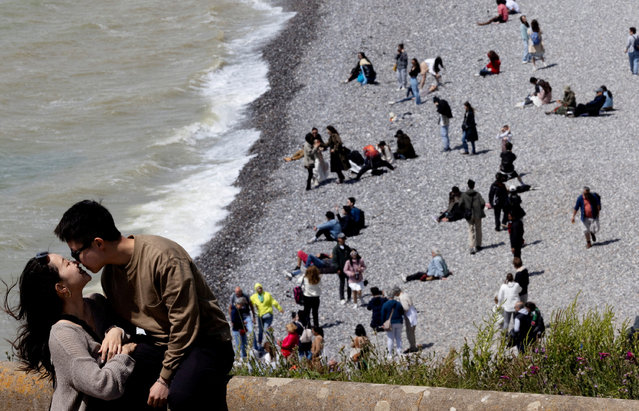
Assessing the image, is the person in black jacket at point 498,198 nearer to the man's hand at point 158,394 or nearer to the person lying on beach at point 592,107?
the person lying on beach at point 592,107

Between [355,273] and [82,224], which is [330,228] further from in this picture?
[82,224]

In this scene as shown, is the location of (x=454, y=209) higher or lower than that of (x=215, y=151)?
lower

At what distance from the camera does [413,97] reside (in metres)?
32.5

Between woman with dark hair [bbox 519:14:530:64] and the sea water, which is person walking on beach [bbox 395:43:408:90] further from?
the sea water

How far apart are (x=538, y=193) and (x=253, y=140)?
13173 millimetres

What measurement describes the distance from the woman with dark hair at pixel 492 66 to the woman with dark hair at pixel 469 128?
21.7 feet

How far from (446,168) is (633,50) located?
8.24 m

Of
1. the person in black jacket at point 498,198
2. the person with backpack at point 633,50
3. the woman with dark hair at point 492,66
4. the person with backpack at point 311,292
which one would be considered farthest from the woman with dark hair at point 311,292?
the woman with dark hair at point 492,66

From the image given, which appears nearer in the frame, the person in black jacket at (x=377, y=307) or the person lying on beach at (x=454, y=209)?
the person in black jacket at (x=377, y=307)

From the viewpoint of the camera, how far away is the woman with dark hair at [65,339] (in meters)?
4.09

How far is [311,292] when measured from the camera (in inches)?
730

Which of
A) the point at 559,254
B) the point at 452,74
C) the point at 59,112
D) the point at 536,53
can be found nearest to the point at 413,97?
the point at 452,74

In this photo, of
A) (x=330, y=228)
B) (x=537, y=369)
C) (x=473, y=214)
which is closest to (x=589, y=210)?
(x=473, y=214)

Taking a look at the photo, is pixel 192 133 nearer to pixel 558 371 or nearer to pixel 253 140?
pixel 253 140
